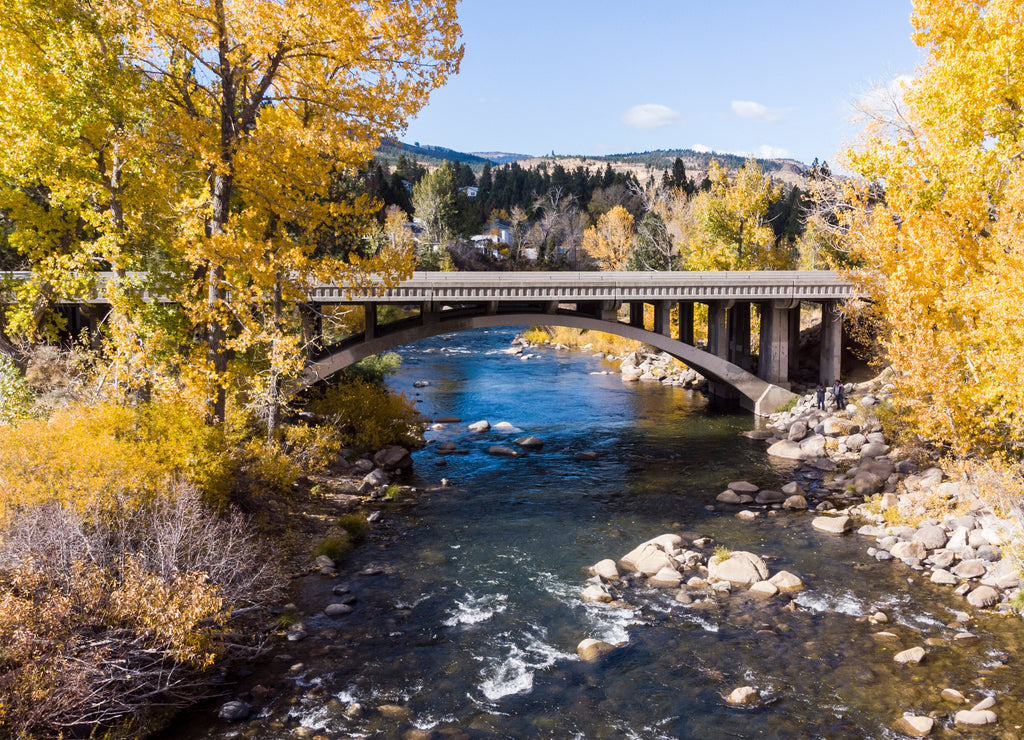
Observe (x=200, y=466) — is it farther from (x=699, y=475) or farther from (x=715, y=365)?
(x=715, y=365)

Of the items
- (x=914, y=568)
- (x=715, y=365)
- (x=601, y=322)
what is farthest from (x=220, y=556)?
(x=715, y=365)

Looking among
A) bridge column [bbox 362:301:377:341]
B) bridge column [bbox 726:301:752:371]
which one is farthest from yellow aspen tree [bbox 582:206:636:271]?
bridge column [bbox 362:301:377:341]

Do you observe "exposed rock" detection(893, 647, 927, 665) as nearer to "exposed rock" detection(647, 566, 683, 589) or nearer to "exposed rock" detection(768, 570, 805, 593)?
"exposed rock" detection(768, 570, 805, 593)

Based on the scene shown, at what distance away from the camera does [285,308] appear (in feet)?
55.3

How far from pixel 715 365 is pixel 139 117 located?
77.7 feet

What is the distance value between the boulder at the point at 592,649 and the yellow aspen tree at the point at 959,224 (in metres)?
8.96

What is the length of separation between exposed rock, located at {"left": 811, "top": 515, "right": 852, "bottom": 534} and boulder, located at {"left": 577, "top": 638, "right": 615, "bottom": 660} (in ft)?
27.2

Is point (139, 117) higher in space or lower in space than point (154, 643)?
higher

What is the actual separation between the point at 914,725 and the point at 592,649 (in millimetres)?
4757

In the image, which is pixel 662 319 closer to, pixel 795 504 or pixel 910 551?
pixel 795 504

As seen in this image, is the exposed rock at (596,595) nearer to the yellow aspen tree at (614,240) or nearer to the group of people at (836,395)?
the group of people at (836,395)

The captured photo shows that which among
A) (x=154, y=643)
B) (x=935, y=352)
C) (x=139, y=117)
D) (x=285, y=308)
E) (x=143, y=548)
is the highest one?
(x=139, y=117)

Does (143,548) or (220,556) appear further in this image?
(220,556)

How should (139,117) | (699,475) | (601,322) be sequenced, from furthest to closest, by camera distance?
1. (601,322)
2. (699,475)
3. (139,117)
